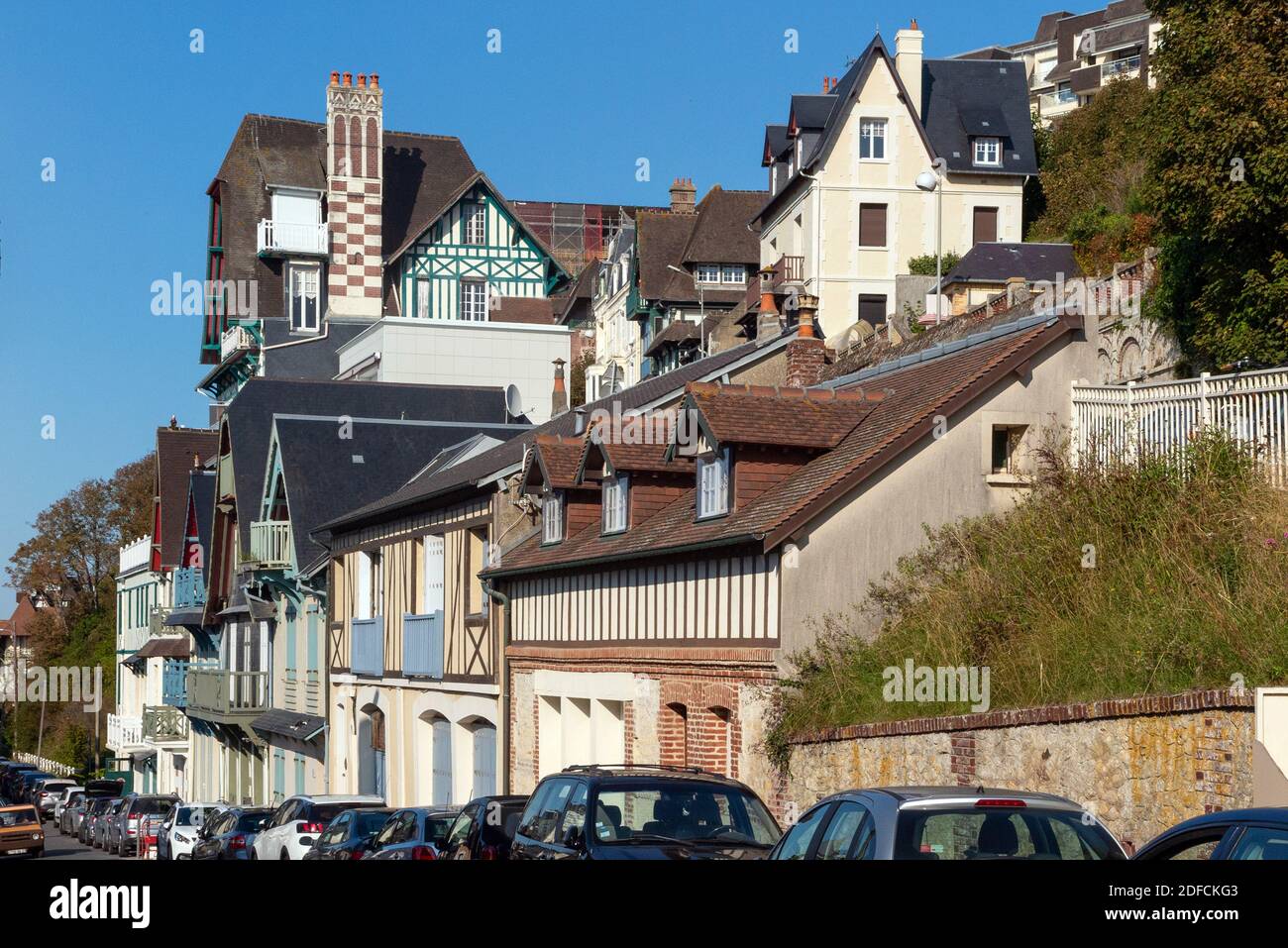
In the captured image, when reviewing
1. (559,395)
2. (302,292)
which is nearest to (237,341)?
(302,292)

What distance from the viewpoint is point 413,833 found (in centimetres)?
1719

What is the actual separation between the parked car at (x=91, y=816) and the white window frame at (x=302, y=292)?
57.7 ft

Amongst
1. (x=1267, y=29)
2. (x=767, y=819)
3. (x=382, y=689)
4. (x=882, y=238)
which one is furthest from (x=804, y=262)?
(x=767, y=819)

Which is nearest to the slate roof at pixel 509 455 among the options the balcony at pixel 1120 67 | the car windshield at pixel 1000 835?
the car windshield at pixel 1000 835

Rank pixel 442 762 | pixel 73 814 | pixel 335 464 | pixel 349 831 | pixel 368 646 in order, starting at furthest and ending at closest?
pixel 73 814 < pixel 335 464 < pixel 368 646 < pixel 442 762 < pixel 349 831

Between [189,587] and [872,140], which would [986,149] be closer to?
[872,140]

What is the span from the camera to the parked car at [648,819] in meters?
11.3

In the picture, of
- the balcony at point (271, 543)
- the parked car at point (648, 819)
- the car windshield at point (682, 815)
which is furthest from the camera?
the balcony at point (271, 543)

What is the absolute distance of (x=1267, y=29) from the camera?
2067cm

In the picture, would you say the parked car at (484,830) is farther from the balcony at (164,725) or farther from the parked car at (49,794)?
the parked car at (49,794)

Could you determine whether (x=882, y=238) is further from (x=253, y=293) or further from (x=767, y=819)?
(x=767, y=819)

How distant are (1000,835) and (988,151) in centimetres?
4725

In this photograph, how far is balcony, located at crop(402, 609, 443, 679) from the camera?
95.7 ft
